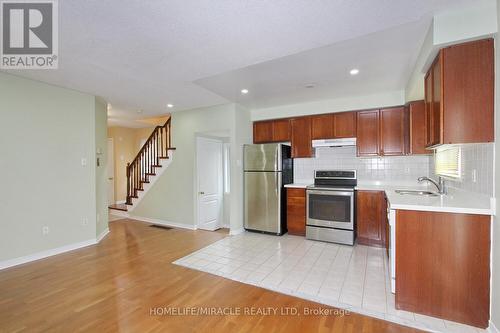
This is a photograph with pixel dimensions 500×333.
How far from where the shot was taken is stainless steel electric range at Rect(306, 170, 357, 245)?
3863 mm

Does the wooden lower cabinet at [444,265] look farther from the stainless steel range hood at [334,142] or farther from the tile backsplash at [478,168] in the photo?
the stainless steel range hood at [334,142]

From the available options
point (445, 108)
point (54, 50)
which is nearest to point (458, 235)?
point (445, 108)

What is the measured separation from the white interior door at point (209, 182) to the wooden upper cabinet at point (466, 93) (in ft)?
13.7

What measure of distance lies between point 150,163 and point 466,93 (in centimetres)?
622

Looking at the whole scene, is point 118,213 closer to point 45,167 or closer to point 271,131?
point 45,167

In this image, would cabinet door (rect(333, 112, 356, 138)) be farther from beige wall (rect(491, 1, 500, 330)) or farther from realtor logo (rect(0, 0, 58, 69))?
realtor logo (rect(0, 0, 58, 69))

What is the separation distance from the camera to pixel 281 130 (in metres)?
4.84

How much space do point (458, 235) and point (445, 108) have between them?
1.08 meters

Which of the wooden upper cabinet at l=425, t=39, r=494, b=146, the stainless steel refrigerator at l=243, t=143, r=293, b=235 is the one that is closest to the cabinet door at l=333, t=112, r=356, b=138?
the stainless steel refrigerator at l=243, t=143, r=293, b=235

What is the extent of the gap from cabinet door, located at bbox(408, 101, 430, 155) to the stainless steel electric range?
3.41 feet

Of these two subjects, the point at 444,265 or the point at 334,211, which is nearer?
the point at 444,265

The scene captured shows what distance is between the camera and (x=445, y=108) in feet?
6.41

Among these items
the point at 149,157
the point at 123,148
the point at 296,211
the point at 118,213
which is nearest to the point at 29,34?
the point at 149,157

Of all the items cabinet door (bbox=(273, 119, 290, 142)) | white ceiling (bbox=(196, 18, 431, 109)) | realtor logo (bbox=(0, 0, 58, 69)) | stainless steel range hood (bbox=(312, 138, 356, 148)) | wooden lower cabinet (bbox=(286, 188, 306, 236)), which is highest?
realtor logo (bbox=(0, 0, 58, 69))
